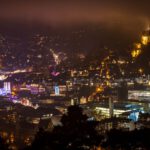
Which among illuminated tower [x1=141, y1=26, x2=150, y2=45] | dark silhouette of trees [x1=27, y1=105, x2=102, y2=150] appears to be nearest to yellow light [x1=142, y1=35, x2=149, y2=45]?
illuminated tower [x1=141, y1=26, x2=150, y2=45]

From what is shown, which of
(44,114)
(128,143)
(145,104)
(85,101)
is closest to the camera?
(128,143)

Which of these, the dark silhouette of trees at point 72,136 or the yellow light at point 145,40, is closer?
the dark silhouette of trees at point 72,136

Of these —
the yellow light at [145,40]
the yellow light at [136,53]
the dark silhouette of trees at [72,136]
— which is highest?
the yellow light at [145,40]

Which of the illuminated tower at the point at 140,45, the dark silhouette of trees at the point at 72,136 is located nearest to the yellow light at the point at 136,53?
the illuminated tower at the point at 140,45

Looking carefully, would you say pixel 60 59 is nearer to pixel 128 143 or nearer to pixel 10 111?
pixel 10 111

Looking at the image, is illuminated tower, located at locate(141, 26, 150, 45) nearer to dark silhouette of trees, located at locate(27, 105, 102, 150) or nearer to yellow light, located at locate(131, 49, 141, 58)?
yellow light, located at locate(131, 49, 141, 58)

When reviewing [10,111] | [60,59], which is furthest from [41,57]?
[10,111]

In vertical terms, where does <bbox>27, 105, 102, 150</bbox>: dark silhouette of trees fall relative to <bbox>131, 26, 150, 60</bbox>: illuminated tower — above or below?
below

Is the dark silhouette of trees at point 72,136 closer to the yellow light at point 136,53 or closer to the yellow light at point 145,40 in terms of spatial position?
the yellow light at point 145,40
